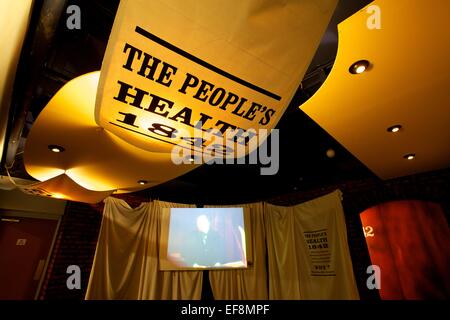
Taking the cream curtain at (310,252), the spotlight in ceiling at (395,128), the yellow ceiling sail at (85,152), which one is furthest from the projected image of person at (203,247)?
the spotlight in ceiling at (395,128)

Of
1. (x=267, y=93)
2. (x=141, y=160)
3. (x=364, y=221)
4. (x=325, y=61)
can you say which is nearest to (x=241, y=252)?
(x=364, y=221)

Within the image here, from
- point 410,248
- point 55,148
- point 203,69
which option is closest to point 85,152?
point 55,148

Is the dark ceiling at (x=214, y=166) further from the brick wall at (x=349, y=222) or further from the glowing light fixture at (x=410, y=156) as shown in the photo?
the glowing light fixture at (x=410, y=156)

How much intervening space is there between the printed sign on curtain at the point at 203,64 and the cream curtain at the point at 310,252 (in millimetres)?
3247

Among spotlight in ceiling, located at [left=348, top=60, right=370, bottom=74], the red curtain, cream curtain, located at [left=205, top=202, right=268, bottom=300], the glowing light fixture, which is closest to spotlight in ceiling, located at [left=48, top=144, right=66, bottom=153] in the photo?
spotlight in ceiling, located at [left=348, top=60, right=370, bottom=74]

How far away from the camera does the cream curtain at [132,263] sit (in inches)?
150

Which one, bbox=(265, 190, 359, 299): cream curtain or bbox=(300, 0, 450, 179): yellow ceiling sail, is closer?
bbox=(300, 0, 450, 179): yellow ceiling sail

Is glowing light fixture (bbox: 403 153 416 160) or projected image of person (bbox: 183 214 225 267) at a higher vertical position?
glowing light fixture (bbox: 403 153 416 160)

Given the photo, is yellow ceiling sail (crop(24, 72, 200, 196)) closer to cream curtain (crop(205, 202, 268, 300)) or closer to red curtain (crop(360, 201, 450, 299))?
cream curtain (crop(205, 202, 268, 300))

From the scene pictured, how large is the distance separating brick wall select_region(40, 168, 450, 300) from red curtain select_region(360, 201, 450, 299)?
119 millimetres

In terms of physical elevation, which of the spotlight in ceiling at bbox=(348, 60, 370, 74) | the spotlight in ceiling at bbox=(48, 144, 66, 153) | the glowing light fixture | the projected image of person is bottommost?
the projected image of person

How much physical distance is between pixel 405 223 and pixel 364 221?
1.66ft

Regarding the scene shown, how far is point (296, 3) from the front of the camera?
67 centimetres

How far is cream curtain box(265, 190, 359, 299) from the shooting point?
11.4ft
